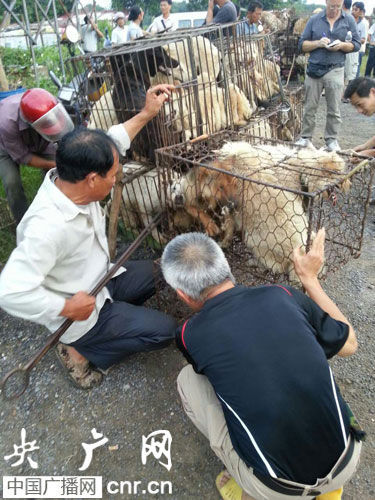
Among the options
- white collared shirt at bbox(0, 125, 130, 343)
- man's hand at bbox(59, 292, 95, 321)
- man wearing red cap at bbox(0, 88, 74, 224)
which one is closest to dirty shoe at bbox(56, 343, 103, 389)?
white collared shirt at bbox(0, 125, 130, 343)

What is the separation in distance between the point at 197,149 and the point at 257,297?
1573mm

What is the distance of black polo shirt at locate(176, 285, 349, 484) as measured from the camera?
4.59ft

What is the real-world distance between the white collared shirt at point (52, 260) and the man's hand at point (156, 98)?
0.85 meters

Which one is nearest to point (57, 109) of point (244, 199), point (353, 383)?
point (244, 199)

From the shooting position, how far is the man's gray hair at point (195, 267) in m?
1.66

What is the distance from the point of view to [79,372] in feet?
8.56

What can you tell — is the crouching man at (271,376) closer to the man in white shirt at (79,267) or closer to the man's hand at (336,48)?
the man in white shirt at (79,267)

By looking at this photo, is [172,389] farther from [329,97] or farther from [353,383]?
[329,97]

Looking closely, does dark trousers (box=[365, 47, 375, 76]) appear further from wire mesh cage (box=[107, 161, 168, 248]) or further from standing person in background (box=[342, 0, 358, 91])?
wire mesh cage (box=[107, 161, 168, 248])

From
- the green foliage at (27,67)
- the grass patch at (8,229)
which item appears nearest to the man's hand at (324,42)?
the grass patch at (8,229)

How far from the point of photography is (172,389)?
253 cm

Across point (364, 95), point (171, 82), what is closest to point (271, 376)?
point (171, 82)

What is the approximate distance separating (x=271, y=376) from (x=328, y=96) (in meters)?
5.28

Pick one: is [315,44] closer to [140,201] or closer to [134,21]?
[140,201]
